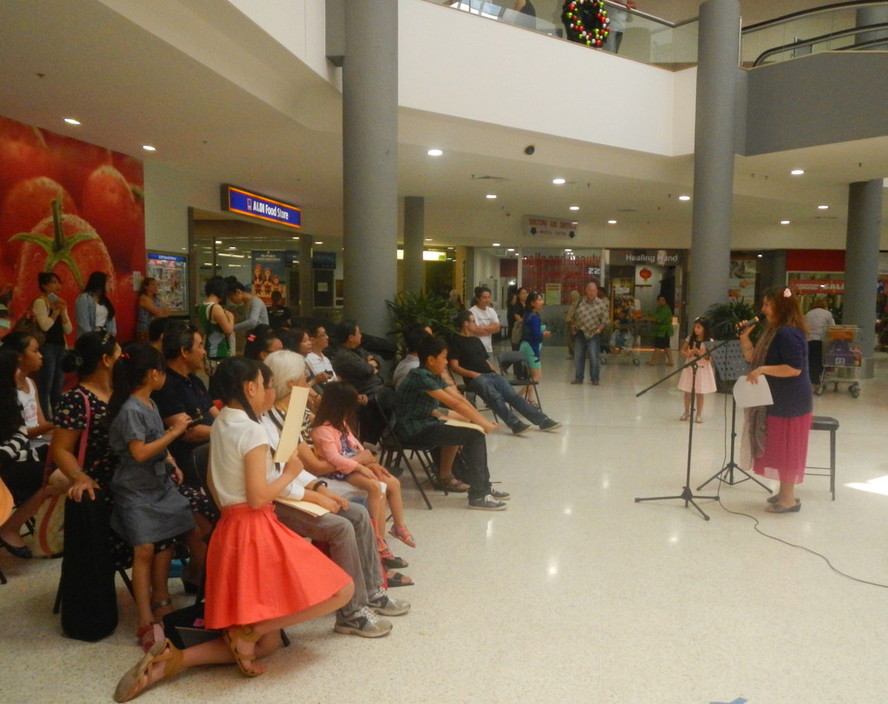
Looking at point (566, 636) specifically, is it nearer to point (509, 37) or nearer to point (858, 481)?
point (858, 481)

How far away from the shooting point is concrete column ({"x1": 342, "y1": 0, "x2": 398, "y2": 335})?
7.07 metres

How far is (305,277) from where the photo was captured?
17625 mm

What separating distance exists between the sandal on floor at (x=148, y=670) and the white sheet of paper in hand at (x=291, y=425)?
0.83 metres

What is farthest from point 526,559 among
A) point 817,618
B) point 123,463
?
point 123,463

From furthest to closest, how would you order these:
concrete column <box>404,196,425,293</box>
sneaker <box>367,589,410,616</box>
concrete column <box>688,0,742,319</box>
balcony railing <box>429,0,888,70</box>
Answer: concrete column <box>404,196,425,293</box> → concrete column <box>688,0,742,319</box> → balcony railing <box>429,0,888,70</box> → sneaker <box>367,589,410,616</box>

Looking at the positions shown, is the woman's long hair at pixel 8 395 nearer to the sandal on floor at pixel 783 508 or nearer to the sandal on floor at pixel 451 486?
the sandal on floor at pixel 451 486

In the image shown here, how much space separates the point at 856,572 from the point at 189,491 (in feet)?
12.2

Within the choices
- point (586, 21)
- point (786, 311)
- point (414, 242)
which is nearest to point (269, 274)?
point (414, 242)

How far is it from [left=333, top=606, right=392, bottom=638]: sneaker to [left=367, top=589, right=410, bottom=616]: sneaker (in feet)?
0.48

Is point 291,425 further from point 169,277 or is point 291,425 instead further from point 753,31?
point 753,31

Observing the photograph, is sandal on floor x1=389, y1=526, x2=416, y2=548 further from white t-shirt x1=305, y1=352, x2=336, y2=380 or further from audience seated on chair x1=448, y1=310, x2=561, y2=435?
audience seated on chair x1=448, y1=310, x2=561, y2=435

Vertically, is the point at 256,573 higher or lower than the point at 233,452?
lower

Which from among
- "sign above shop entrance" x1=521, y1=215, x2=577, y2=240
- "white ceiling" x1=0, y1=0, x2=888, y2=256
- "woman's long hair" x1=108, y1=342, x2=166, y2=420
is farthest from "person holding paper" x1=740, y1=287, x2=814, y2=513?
"sign above shop entrance" x1=521, y1=215, x2=577, y2=240

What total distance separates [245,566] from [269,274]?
619 inches
